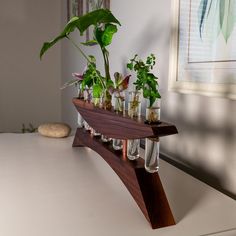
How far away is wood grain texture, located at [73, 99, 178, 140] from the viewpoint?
564 mm

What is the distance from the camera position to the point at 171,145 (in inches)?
39.3

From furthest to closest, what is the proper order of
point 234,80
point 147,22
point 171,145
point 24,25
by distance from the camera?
1. point 24,25
2. point 147,22
3. point 171,145
4. point 234,80

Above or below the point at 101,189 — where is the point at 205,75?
above

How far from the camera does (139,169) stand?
625 millimetres

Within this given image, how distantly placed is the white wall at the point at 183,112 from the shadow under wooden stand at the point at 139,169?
24 centimetres

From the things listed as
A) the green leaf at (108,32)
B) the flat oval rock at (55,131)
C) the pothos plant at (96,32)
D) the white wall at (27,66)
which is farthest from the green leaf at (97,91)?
the white wall at (27,66)

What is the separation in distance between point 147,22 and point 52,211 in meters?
0.80

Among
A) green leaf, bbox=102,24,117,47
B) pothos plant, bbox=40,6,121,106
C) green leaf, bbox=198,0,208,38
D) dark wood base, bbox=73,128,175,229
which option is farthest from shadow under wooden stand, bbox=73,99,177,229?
green leaf, bbox=198,0,208,38

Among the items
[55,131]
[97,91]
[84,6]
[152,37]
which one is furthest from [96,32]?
[84,6]

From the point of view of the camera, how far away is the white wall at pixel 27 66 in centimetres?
270

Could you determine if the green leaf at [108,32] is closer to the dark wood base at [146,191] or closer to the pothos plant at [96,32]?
the pothos plant at [96,32]

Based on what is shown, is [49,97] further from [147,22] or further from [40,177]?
[40,177]

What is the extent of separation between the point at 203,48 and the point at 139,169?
406 mm

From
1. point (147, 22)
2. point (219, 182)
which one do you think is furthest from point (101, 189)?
point (147, 22)
